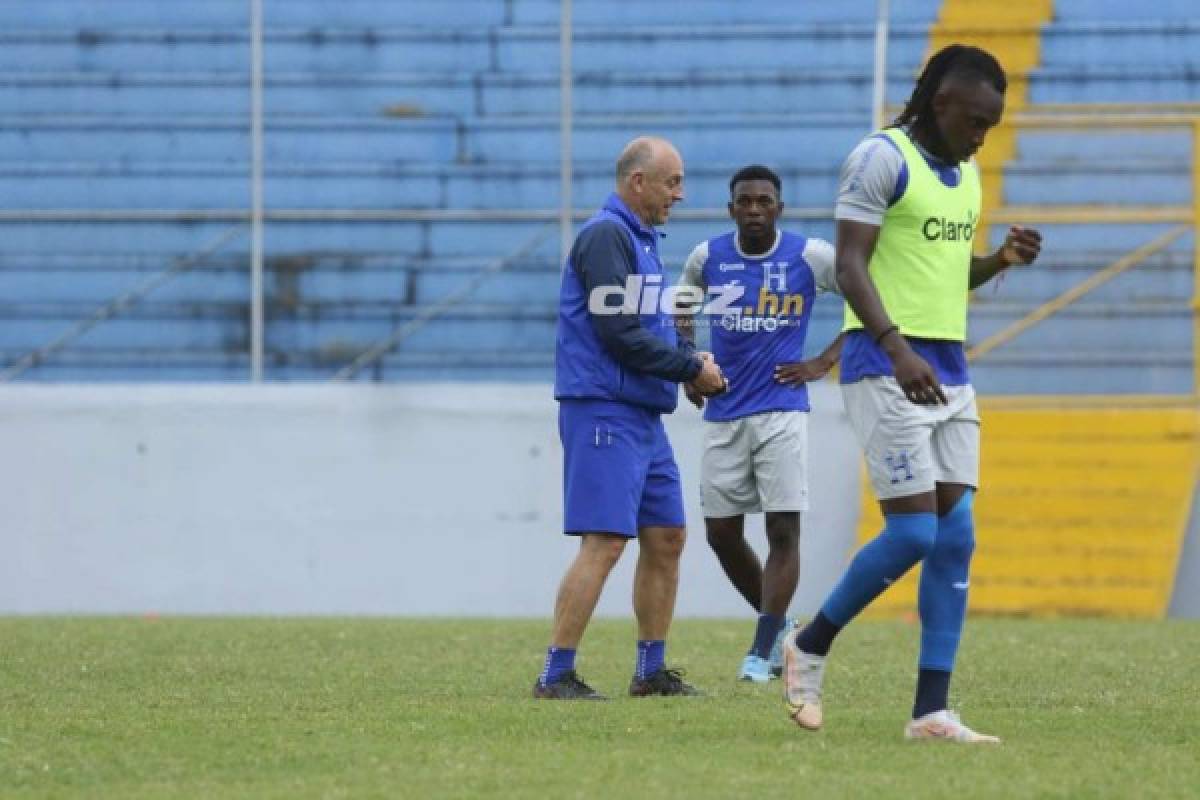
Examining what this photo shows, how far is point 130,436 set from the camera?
55.7 feet

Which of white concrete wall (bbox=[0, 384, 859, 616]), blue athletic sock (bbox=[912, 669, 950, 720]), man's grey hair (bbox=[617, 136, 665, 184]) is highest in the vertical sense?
man's grey hair (bbox=[617, 136, 665, 184])

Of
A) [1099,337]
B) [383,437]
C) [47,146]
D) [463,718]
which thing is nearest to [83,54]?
[47,146]

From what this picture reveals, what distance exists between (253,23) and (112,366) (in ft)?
8.41

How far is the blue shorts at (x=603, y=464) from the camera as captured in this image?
8703 millimetres

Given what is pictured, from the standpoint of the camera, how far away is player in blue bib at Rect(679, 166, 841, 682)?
10219mm

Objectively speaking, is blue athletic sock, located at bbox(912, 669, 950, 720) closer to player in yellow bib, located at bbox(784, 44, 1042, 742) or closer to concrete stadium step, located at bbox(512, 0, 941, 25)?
player in yellow bib, located at bbox(784, 44, 1042, 742)

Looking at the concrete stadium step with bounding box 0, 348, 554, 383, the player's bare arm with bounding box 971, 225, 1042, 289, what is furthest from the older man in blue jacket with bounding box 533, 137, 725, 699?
the concrete stadium step with bounding box 0, 348, 554, 383

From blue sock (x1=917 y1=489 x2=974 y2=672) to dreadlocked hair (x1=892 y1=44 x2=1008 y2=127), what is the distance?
109 centimetres

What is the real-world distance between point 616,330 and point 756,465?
6.21 feet

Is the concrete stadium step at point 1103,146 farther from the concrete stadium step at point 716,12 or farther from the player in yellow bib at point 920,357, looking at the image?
the player in yellow bib at point 920,357

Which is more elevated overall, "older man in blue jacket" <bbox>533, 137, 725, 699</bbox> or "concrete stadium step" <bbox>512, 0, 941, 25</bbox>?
"concrete stadium step" <bbox>512, 0, 941, 25</bbox>

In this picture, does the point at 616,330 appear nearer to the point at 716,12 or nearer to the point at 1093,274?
the point at 1093,274

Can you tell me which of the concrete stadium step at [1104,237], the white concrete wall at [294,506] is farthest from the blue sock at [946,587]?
the concrete stadium step at [1104,237]

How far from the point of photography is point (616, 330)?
28.1 ft
